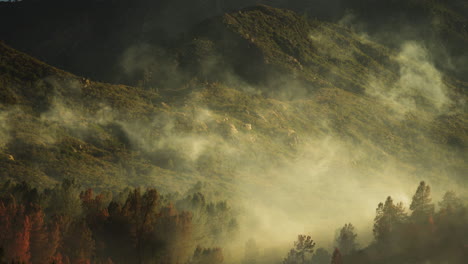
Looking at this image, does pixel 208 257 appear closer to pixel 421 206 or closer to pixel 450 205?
pixel 421 206

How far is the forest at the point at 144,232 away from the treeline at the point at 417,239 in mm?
173

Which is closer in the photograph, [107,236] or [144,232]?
[144,232]

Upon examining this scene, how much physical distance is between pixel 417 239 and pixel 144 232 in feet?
193

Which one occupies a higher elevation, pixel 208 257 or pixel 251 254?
pixel 251 254

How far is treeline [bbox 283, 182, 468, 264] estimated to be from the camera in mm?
89038

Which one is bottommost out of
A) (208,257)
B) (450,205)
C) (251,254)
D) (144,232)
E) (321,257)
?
(208,257)

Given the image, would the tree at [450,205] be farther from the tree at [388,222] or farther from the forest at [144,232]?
the tree at [388,222]

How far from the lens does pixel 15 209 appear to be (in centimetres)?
7819

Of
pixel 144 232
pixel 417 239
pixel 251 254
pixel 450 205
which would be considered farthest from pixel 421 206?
pixel 144 232

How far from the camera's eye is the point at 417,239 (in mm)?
95812

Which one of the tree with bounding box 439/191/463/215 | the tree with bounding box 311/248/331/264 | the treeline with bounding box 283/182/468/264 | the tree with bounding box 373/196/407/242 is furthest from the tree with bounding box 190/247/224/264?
the tree with bounding box 439/191/463/215

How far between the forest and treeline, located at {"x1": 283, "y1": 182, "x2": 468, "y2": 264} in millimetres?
173

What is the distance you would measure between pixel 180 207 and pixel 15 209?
1707 inches

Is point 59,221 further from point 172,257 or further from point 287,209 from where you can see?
point 287,209
